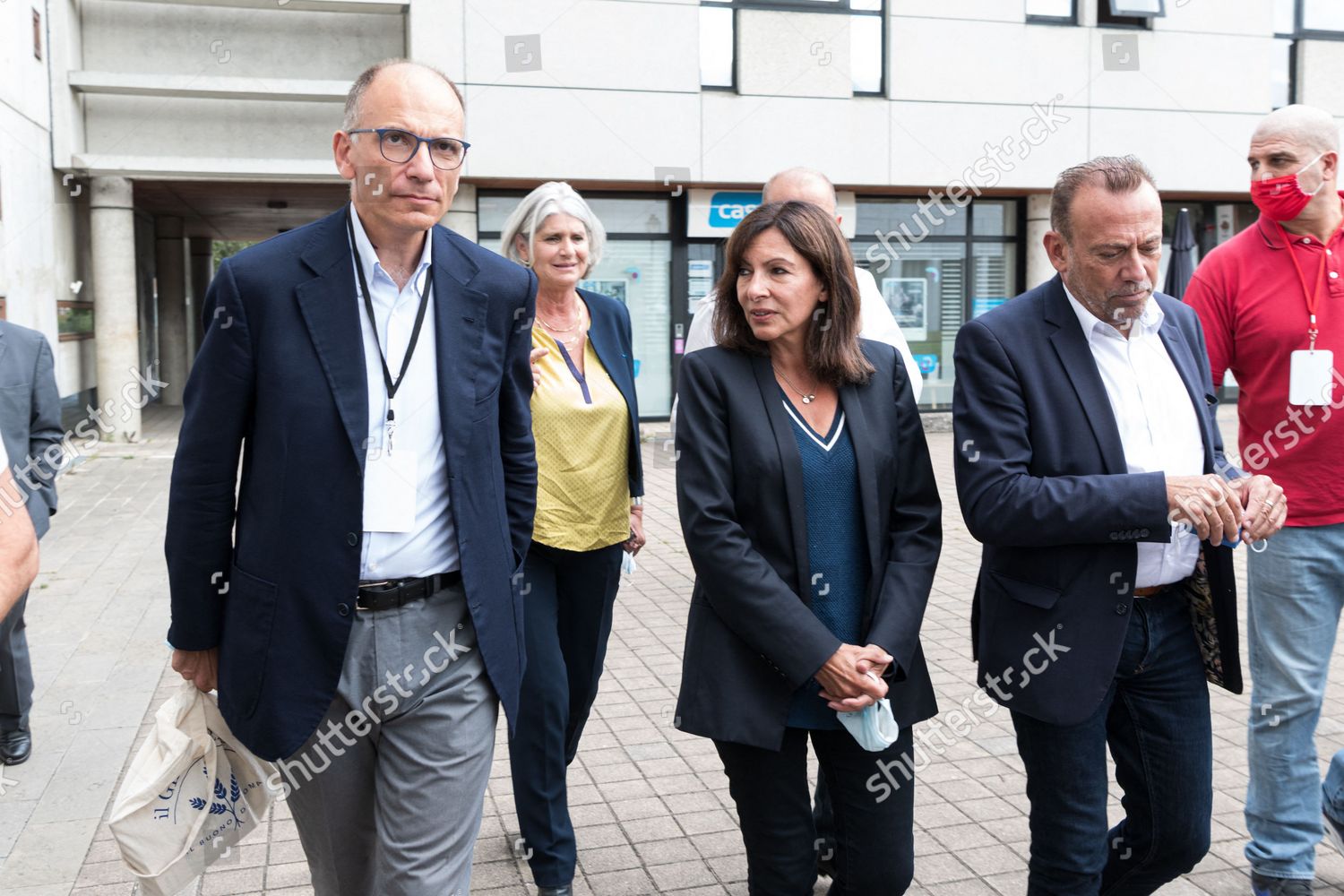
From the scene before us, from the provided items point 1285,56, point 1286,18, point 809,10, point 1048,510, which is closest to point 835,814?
point 1048,510

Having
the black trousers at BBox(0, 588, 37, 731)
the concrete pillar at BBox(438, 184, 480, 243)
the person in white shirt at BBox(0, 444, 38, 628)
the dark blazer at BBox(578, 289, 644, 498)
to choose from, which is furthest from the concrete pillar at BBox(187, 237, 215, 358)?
the person in white shirt at BBox(0, 444, 38, 628)

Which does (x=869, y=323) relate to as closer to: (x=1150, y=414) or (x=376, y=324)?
(x=1150, y=414)

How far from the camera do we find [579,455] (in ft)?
13.3

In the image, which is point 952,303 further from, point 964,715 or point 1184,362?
point 1184,362

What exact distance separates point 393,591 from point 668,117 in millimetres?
14952

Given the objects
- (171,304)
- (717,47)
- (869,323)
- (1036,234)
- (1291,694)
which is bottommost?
(1291,694)

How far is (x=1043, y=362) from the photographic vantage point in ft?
9.96

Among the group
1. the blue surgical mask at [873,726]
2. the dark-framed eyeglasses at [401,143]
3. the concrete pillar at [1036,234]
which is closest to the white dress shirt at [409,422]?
the dark-framed eyeglasses at [401,143]

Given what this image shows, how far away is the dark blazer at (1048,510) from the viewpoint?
9.62 feet

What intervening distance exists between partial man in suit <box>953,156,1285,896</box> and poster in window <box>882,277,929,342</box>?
629 inches

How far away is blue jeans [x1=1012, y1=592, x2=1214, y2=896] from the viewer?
305 cm

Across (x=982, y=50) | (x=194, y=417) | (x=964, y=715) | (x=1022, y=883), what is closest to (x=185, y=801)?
(x=194, y=417)

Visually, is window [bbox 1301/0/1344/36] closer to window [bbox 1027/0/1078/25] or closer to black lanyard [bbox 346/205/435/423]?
window [bbox 1027/0/1078/25]

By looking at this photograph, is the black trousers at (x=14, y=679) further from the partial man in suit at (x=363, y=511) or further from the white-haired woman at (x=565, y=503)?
the partial man in suit at (x=363, y=511)
